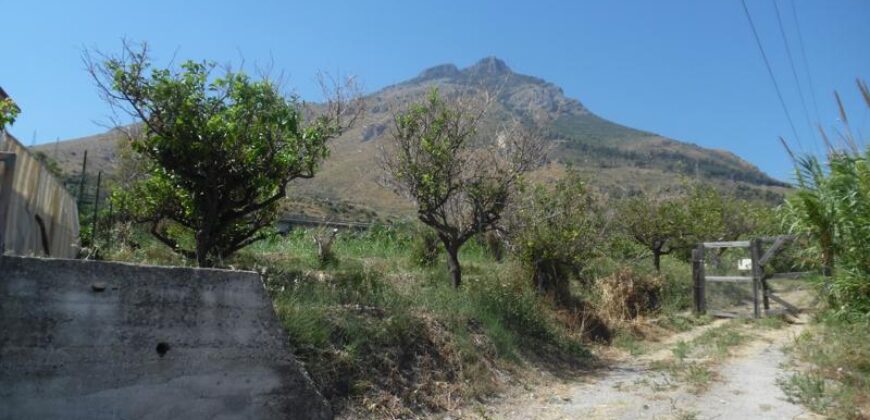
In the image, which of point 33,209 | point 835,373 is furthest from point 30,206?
point 835,373

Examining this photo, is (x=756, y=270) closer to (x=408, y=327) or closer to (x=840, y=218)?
(x=840, y=218)

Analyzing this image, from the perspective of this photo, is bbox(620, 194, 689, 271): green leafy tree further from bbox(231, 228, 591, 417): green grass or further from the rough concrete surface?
the rough concrete surface

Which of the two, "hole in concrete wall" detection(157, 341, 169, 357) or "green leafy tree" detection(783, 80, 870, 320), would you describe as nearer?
"hole in concrete wall" detection(157, 341, 169, 357)

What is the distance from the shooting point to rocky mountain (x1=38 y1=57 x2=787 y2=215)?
13.2m

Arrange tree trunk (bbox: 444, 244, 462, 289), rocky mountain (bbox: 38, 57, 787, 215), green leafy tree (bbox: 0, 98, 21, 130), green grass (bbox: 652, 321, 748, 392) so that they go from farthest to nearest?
rocky mountain (bbox: 38, 57, 787, 215) → tree trunk (bbox: 444, 244, 462, 289) → green grass (bbox: 652, 321, 748, 392) → green leafy tree (bbox: 0, 98, 21, 130)

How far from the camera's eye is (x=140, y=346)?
5.48 m

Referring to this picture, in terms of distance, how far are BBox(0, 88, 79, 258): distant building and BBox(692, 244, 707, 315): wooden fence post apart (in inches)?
558

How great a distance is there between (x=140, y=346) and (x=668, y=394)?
637cm

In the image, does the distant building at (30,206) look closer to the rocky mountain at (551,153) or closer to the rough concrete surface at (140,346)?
the rough concrete surface at (140,346)

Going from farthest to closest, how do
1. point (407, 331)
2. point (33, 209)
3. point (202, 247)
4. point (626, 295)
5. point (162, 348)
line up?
point (626, 295) → point (202, 247) → point (407, 331) → point (33, 209) → point (162, 348)

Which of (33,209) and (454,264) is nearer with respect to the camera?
(33,209)

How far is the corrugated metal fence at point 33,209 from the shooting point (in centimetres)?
707

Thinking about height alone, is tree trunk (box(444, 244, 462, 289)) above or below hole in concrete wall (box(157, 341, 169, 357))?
above

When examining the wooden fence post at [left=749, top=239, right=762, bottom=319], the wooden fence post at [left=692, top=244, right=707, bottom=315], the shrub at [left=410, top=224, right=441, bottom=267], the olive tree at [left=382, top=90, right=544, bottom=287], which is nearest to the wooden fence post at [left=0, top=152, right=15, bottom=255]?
the olive tree at [left=382, top=90, right=544, bottom=287]
